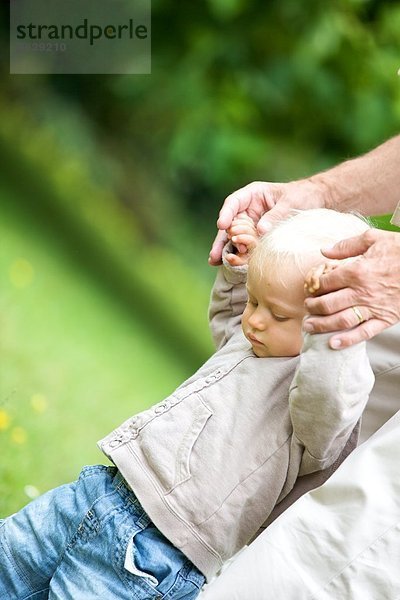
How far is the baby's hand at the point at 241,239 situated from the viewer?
1.80 meters

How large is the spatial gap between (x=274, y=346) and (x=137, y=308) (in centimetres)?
297

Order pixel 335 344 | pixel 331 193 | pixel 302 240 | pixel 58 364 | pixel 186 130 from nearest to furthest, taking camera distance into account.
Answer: pixel 335 344 → pixel 302 240 → pixel 331 193 → pixel 58 364 → pixel 186 130

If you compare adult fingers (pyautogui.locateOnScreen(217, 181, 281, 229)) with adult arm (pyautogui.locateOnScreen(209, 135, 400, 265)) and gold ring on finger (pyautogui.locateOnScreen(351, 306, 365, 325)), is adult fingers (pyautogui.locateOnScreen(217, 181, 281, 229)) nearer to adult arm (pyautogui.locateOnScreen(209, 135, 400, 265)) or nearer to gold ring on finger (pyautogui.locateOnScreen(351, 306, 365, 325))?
adult arm (pyautogui.locateOnScreen(209, 135, 400, 265))

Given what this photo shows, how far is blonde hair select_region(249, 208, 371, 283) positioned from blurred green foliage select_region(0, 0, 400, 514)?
9.56ft

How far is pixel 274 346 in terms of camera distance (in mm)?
1618

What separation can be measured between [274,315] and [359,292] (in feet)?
0.51

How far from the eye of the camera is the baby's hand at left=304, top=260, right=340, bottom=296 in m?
1.48

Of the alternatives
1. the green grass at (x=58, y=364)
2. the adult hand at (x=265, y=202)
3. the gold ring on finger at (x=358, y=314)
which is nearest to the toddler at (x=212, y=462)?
the gold ring on finger at (x=358, y=314)

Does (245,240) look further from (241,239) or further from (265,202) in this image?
(265,202)

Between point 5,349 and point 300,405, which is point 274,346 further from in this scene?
point 5,349

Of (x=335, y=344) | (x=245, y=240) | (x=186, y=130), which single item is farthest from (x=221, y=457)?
(x=186, y=130)

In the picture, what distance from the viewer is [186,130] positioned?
195 inches

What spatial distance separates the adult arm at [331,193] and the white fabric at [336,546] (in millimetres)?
535

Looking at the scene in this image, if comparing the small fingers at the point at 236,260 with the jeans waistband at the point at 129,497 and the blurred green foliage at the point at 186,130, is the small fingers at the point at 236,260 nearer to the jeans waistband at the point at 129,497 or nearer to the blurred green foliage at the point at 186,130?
the jeans waistband at the point at 129,497
